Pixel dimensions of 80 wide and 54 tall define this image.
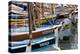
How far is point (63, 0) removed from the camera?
1.68m

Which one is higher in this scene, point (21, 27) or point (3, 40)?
point (21, 27)

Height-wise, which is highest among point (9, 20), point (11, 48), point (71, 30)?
point (9, 20)

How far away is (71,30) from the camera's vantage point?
1.70 meters

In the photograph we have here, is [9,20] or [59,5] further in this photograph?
[59,5]

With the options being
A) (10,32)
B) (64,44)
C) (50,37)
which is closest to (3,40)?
(10,32)

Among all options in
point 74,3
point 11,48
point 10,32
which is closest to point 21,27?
point 10,32

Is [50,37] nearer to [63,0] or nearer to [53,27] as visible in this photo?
[53,27]

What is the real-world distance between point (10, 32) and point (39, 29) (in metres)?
0.29

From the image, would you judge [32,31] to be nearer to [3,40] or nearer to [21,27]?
[21,27]

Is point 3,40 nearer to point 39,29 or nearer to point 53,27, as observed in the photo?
point 39,29

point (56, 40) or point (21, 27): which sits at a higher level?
point (21, 27)

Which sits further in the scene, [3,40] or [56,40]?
[56,40]

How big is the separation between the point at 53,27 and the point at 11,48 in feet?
1.56

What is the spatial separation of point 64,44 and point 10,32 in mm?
580
